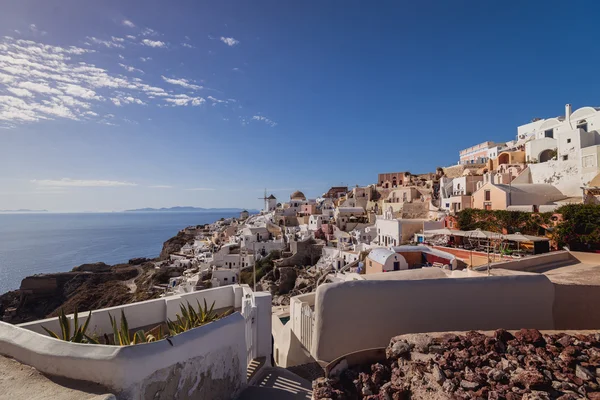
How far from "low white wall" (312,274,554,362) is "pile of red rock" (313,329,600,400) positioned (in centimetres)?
88

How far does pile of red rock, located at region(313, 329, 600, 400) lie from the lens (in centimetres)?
301

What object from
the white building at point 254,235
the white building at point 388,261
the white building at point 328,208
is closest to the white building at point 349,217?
the white building at point 328,208

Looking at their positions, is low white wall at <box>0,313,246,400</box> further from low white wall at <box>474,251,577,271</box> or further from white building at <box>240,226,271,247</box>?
white building at <box>240,226,271,247</box>

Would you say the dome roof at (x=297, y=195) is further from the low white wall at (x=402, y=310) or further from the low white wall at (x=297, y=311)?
the low white wall at (x=402, y=310)

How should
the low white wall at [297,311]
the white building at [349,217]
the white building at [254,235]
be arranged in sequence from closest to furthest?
1. the low white wall at [297,311]
2. the white building at [254,235]
3. the white building at [349,217]

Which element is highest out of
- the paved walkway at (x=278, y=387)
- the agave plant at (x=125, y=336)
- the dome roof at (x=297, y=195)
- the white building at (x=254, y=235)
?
the dome roof at (x=297, y=195)

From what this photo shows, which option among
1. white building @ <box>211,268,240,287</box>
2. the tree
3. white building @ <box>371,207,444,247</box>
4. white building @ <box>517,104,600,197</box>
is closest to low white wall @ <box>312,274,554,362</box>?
the tree

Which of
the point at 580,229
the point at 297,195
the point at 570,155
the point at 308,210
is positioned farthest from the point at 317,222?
the point at 580,229

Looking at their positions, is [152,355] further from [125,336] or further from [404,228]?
[404,228]

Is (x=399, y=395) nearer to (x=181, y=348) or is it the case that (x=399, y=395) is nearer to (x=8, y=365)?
(x=181, y=348)

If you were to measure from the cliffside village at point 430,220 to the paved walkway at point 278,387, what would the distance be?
2699mm

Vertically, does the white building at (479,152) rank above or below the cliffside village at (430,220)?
above

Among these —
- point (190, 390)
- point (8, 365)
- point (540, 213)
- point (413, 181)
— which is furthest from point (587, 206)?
point (413, 181)

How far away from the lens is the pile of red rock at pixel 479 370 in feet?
9.87
